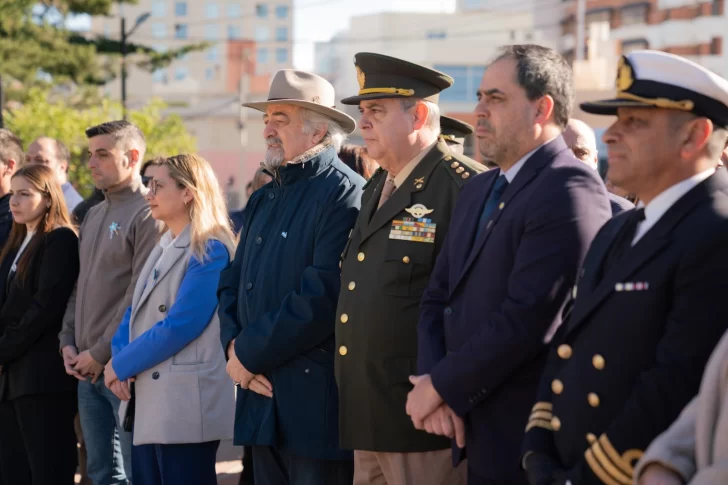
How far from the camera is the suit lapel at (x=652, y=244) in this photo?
9.29ft

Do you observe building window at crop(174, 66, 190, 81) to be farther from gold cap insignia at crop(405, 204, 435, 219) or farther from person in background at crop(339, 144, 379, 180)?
gold cap insignia at crop(405, 204, 435, 219)

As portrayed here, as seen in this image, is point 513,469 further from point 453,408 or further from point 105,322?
point 105,322

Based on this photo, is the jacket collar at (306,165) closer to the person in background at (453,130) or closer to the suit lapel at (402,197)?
the suit lapel at (402,197)

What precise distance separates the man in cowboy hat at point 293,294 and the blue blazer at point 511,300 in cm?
98

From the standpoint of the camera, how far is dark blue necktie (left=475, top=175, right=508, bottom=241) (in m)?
3.64

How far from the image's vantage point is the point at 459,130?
591 centimetres

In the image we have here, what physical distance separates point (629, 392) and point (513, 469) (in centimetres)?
69

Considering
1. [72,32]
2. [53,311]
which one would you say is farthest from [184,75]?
[53,311]

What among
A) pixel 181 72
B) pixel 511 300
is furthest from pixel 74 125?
pixel 181 72

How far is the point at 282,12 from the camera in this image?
110 metres

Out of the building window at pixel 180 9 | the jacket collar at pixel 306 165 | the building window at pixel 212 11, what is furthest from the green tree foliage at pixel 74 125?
the building window at pixel 180 9

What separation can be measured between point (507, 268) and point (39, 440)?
11.9 feet

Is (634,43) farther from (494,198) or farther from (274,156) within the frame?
(494,198)

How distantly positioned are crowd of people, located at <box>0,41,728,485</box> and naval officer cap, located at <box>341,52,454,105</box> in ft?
0.04
